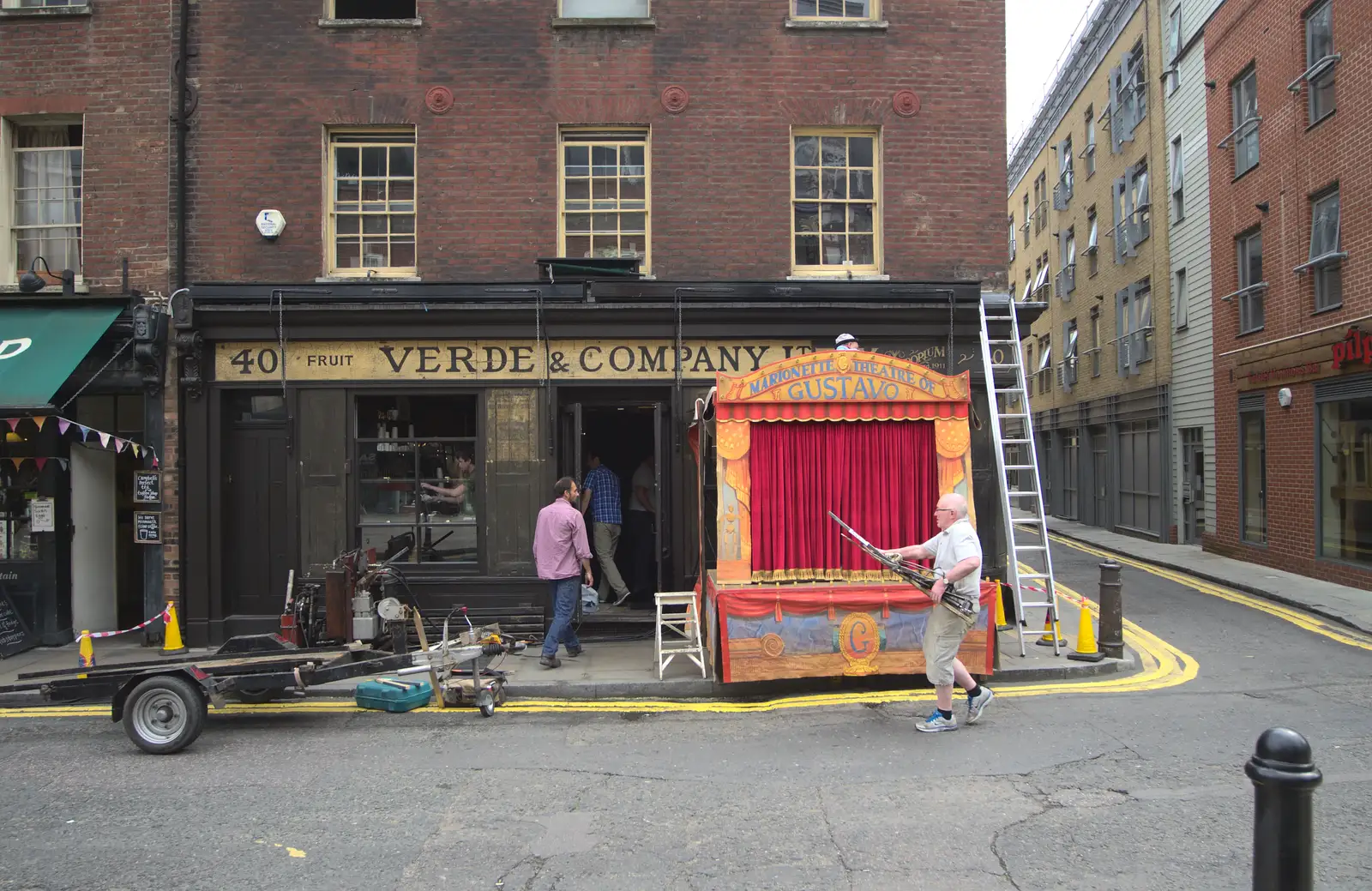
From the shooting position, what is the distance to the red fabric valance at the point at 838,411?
848cm

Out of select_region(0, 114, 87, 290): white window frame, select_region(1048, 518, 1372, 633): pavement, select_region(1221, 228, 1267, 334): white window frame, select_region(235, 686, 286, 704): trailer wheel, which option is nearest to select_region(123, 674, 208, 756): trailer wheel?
select_region(235, 686, 286, 704): trailer wheel

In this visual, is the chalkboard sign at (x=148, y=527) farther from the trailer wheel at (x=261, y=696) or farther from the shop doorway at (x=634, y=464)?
the shop doorway at (x=634, y=464)

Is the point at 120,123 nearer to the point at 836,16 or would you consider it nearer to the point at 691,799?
the point at 836,16

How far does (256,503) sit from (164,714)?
4.60 metres

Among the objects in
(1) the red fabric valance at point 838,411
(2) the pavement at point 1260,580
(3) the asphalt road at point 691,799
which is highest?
(1) the red fabric valance at point 838,411

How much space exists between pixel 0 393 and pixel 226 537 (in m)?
2.72

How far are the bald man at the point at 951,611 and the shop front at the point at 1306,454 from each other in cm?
1052

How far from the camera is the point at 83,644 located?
8.77 metres

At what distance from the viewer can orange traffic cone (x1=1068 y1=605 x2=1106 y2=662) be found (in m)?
9.18

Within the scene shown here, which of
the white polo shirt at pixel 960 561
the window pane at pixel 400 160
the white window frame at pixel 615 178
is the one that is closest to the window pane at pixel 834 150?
the white window frame at pixel 615 178

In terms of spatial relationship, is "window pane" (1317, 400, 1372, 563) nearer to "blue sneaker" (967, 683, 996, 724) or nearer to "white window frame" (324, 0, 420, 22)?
"blue sneaker" (967, 683, 996, 724)

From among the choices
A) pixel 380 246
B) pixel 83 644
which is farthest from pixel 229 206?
pixel 83 644

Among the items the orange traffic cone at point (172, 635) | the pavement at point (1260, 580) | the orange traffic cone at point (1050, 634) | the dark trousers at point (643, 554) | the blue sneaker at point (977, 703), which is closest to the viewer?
the blue sneaker at point (977, 703)

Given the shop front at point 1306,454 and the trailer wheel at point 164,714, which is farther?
the shop front at point 1306,454
